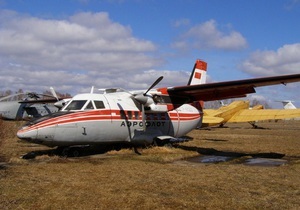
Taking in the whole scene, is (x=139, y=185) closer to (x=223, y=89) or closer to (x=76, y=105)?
(x=76, y=105)

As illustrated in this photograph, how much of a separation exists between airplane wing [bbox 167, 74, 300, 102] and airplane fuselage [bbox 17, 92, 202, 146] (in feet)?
6.14

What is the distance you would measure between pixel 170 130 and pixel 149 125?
1874mm

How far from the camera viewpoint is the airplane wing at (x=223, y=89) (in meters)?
14.5

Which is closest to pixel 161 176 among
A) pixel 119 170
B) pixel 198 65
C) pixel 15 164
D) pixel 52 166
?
pixel 119 170

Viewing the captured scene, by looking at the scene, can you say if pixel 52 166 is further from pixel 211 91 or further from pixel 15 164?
pixel 211 91

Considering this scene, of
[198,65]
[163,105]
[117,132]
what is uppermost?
[198,65]

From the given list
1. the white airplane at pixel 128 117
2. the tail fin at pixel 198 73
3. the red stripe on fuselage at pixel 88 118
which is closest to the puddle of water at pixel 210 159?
the white airplane at pixel 128 117

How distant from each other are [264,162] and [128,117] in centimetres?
705

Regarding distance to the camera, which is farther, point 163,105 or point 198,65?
point 198,65

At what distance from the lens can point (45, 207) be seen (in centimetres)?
685

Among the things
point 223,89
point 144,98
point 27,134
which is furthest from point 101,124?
point 223,89

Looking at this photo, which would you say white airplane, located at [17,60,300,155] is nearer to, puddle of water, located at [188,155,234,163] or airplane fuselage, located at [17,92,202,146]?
airplane fuselage, located at [17,92,202,146]

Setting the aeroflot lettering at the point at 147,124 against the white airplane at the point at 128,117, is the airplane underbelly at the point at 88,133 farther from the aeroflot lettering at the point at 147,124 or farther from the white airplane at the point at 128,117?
the aeroflot lettering at the point at 147,124

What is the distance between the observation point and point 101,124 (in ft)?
52.1
